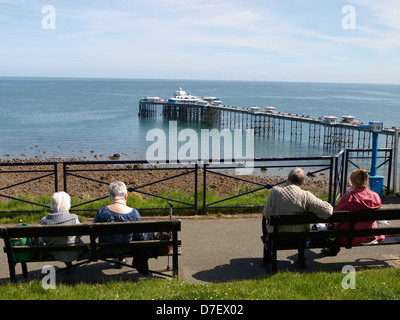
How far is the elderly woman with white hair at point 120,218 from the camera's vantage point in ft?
16.7

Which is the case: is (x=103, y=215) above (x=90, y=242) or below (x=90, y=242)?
above

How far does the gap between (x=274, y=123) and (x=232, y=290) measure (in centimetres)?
5843

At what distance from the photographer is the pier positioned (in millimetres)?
55191

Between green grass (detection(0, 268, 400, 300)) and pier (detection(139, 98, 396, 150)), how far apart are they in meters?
46.0

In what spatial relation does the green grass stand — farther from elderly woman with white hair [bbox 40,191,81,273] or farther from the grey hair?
the grey hair

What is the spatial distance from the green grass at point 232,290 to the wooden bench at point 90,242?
0.31 metres

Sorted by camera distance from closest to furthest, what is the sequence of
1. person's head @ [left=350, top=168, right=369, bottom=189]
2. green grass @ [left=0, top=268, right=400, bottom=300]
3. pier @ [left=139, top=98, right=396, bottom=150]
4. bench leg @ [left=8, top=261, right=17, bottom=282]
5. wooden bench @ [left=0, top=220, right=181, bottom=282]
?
green grass @ [left=0, top=268, right=400, bottom=300] → wooden bench @ [left=0, top=220, right=181, bottom=282] → bench leg @ [left=8, top=261, right=17, bottom=282] → person's head @ [left=350, top=168, right=369, bottom=189] → pier @ [left=139, top=98, right=396, bottom=150]

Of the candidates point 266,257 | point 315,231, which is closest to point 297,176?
point 315,231

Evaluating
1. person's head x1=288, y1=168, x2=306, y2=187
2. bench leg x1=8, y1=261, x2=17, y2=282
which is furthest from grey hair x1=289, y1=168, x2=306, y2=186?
bench leg x1=8, y1=261, x2=17, y2=282

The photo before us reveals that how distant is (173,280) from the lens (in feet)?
16.5

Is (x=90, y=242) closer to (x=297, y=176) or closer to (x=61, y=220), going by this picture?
(x=61, y=220)

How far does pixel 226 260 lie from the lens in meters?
5.95

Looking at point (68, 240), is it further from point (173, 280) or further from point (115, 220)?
point (173, 280)
